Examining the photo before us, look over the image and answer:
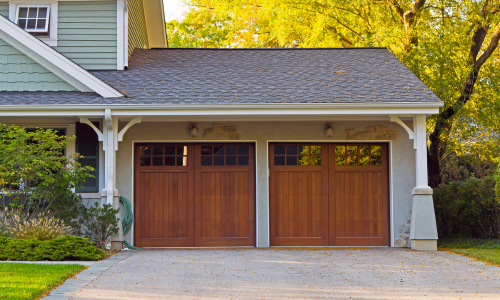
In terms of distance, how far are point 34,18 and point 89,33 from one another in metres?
1.21

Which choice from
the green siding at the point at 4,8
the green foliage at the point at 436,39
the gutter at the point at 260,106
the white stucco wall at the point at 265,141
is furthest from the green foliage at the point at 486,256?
→ the green siding at the point at 4,8

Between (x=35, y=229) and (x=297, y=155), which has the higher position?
(x=297, y=155)

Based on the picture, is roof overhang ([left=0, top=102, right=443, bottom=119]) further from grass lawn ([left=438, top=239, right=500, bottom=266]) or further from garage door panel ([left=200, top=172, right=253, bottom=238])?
grass lawn ([left=438, top=239, right=500, bottom=266])

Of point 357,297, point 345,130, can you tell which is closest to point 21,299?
point 357,297

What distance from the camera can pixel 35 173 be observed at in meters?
8.55

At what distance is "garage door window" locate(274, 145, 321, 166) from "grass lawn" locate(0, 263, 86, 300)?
4.58 metres

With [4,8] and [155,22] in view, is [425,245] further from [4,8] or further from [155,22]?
[4,8]

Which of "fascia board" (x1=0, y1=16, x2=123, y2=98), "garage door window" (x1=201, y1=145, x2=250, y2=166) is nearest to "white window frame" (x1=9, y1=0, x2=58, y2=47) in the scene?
"fascia board" (x1=0, y1=16, x2=123, y2=98)

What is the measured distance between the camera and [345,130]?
33.8 ft

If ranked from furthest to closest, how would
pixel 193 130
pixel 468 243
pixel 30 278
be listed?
pixel 468 243, pixel 193 130, pixel 30 278

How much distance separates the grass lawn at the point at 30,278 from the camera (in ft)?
17.2

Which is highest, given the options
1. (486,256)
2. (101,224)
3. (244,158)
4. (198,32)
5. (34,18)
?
(198,32)

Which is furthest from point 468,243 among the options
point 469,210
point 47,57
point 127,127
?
point 47,57

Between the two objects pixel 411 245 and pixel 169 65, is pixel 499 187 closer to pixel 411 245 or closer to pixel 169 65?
pixel 411 245
